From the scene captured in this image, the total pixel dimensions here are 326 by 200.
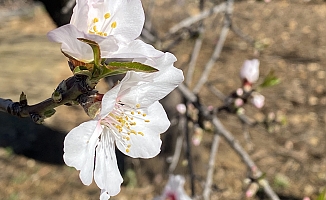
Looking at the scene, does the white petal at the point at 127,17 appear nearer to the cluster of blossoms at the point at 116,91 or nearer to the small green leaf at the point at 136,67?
the cluster of blossoms at the point at 116,91

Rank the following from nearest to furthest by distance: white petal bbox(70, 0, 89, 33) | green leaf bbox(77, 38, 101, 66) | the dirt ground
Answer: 1. green leaf bbox(77, 38, 101, 66)
2. white petal bbox(70, 0, 89, 33)
3. the dirt ground

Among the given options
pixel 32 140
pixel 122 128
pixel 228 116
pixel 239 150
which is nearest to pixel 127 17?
pixel 122 128

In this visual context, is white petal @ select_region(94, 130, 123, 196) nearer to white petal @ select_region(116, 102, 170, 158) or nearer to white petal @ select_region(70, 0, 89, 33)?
white petal @ select_region(116, 102, 170, 158)

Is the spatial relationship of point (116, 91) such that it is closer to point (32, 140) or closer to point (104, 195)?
point (104, 195)

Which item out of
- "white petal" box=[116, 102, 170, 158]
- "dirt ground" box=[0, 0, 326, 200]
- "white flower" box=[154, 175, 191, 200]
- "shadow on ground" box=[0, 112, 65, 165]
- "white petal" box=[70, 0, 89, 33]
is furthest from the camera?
"shadow on ground" box=[0, 112, 65, 165]

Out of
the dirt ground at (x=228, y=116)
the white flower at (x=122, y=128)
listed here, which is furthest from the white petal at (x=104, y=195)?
the dirt ground at (x=228, y=116)

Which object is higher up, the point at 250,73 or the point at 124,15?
the point at 124,15

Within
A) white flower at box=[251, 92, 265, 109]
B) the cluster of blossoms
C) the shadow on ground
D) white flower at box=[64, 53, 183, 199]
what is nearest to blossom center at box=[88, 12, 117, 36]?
the cluster of blossoms

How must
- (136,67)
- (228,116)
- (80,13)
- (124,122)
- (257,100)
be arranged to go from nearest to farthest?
(136,67) < (80,13) < (124,122) < (257,100) < (228,116)
